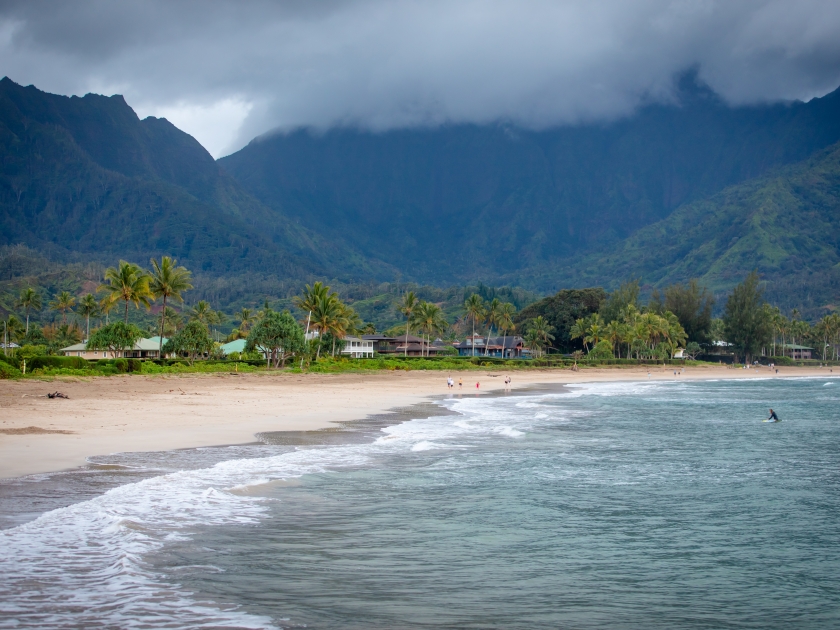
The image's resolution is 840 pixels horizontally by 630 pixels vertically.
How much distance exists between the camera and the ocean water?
7516 mm

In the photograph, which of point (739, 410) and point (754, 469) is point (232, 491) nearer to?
point (754, 469)

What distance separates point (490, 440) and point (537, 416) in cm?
1003

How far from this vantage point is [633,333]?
114 meters

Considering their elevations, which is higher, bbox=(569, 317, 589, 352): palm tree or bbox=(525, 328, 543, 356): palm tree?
bbox=(569, 317, 589, 352): palm tree

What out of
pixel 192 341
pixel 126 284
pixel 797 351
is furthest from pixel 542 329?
pixel 797 351

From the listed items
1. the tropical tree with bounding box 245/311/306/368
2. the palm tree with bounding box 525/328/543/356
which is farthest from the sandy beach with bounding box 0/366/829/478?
the palm tree with bounding box 525/328/543/356

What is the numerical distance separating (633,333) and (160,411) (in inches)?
3844

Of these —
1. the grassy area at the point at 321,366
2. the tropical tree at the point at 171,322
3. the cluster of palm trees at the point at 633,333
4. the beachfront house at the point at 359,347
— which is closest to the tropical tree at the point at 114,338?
the grassy area at the point at 321,366

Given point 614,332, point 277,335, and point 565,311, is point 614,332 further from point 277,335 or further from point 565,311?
point 277,335

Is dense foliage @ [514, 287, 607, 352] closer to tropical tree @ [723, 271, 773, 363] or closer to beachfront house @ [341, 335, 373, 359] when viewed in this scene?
tropical tree @ [723, 271, 773, 363]

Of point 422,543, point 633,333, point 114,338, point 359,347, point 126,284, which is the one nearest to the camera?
point 422,543

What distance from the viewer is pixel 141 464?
15.4 m

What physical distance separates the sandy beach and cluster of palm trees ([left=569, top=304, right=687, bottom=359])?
229 feet

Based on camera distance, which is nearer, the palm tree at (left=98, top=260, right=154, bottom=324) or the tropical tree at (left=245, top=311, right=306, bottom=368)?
the palm tree at (left=98, top=260, right=154, bottom=324)
